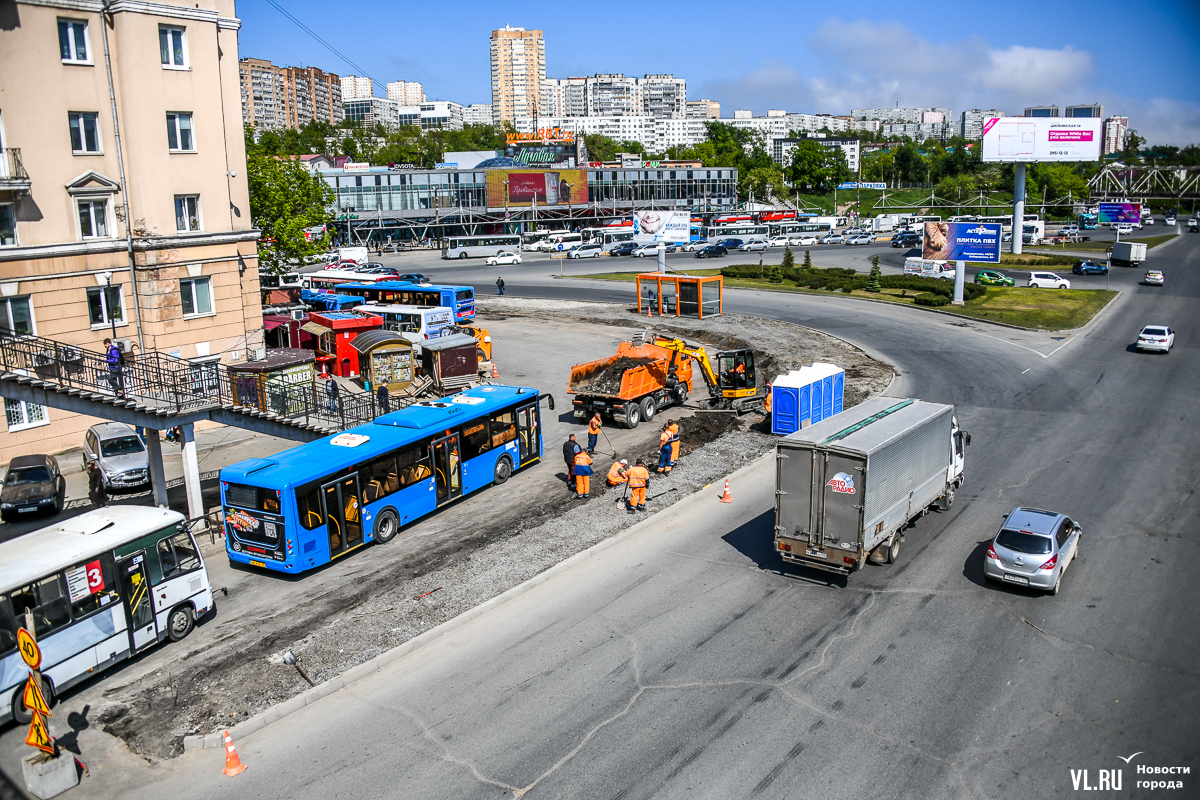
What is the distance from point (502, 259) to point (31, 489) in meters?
66.8

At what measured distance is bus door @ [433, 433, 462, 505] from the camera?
21938mm

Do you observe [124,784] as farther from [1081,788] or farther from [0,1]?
[0,1]

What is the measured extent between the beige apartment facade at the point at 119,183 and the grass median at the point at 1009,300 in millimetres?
44413

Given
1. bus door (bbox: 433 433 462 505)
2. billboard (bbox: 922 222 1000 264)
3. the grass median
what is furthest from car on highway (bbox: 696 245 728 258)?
bus door (bbox: 433 433 462 505)

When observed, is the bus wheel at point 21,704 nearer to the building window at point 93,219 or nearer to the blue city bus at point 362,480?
the blue city bus at point 362,480

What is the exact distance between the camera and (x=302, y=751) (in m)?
12.3

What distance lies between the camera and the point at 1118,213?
129000 millimetres

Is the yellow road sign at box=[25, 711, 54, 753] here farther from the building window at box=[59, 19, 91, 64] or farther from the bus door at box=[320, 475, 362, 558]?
the building window at box=[59, 19, 91, 64]

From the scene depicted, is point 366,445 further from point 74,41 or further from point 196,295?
point 74,41

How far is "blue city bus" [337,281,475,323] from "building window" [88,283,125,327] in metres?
18.9

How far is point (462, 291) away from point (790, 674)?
38123 millimetres

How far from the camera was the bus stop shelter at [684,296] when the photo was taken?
53.1 m

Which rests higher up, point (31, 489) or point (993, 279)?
point (993, 279)

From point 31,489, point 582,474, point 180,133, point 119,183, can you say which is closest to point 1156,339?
point 582,474
